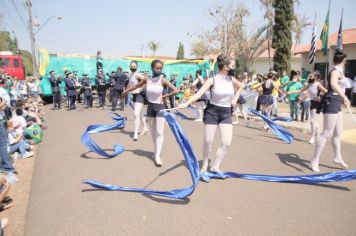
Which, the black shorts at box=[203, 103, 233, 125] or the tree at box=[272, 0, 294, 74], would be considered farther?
the tree at box=[272, 0, 294, 74]

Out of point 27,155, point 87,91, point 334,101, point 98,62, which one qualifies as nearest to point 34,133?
point 27,155

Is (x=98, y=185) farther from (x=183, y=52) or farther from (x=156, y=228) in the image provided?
(x=183, y=52)

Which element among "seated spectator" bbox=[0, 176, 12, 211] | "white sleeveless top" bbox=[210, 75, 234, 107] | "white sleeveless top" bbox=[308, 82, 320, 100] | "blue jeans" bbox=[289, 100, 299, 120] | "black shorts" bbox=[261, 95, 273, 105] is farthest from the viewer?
"blue jeans" bbox=[289, 100, 299, 120]

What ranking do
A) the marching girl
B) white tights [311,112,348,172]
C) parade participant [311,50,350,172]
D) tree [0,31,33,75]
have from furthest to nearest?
tree [0,31,33,75]
the marching girl
white tights [311,112,348,172]
parade participant [311,50,350,172]

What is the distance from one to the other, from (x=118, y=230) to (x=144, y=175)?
6.16 feet

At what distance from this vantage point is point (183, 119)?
12.8 meters

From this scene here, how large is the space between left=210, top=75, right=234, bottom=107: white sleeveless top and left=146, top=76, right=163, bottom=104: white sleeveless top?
1.45 meters

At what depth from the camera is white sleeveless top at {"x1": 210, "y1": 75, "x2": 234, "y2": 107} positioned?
16.0ft

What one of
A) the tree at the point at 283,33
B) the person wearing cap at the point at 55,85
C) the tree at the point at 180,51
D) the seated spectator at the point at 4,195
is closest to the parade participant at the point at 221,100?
the seated spectator at the point at 4,195

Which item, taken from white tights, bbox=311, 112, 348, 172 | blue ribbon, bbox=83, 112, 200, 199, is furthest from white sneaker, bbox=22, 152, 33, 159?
white tights, bbox=311, 112, 348, 172

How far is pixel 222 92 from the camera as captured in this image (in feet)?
16.0

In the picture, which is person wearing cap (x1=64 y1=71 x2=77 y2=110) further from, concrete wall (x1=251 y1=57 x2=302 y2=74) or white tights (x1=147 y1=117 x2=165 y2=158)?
Answer: concrete wall (x1=251 y1=57 x2=302 y2=74)

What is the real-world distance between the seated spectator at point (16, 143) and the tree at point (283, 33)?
22.2 metres

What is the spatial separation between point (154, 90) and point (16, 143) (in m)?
3.56
